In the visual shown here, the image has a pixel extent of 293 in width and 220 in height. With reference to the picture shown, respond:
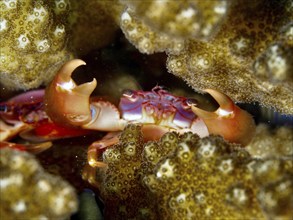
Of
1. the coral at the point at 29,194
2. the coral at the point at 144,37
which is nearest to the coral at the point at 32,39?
the coral at the point at 144,37

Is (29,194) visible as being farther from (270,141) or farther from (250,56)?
(270,141)

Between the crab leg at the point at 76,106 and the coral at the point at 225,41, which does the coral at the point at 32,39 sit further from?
the coral at the point at 225,41

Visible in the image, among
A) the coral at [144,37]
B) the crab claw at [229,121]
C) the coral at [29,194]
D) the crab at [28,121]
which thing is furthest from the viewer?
the crab at [28,121]

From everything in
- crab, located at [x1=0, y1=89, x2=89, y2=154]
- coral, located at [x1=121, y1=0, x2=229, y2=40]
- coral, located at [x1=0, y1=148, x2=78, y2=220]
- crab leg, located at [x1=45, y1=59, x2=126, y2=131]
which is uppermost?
coral, located at [x1=121, y1=0, x2=229, y2=40]

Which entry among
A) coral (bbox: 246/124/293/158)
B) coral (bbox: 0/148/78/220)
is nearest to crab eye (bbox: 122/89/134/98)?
coral (bbox: 246/124/293/158)

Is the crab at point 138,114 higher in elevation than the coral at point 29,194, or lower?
lower

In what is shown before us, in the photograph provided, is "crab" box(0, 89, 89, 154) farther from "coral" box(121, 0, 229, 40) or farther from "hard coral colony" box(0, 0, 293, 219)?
"coral" box(121, 0, 229, 40)
